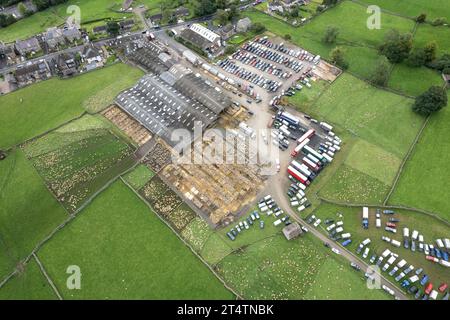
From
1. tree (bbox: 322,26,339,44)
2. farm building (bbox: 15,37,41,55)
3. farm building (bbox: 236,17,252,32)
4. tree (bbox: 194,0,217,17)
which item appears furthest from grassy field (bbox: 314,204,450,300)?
farm building (bbox: 15,37,41,55)

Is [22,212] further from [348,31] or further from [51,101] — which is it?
[348,31]

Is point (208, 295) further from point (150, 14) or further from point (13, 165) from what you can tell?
A: point (150, 14)

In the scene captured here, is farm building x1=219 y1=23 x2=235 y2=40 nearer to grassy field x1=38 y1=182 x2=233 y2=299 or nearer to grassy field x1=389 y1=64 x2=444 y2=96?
grassy field x1=389 y1=64 x2=444 y2=96

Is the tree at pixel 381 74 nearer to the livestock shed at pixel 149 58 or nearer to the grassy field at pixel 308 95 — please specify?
the grassy field at pixel 308 95

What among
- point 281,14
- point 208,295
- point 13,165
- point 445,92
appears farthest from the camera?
point 281,14

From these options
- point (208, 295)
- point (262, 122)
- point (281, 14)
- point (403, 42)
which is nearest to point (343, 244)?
point (208, 295)
